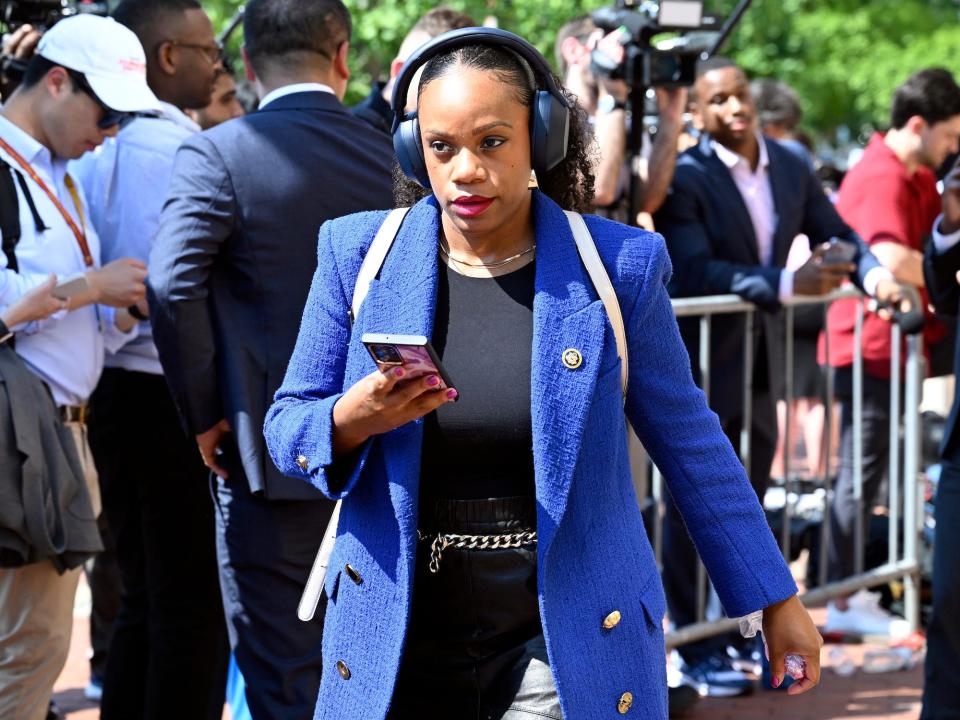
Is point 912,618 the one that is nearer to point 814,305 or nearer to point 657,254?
point 814,305

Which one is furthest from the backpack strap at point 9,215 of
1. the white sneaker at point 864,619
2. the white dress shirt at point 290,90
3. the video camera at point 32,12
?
the white sneaker at point 864,619

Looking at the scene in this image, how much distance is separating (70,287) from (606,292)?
203 cm

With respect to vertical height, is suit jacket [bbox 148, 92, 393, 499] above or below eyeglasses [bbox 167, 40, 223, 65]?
below

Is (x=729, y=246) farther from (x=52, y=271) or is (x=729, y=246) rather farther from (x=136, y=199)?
(x=52, y=271)

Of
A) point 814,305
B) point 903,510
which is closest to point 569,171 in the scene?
point 814,305

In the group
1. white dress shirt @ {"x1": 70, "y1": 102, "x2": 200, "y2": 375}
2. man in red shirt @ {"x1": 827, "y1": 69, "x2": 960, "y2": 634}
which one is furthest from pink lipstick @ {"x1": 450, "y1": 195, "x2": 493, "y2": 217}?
man in red shirt @ {"x1": 827, "y1": 69, "x2": 960, "y2": 634}

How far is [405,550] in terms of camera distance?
9.07 feet

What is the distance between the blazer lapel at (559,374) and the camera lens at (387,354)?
15.1 inches

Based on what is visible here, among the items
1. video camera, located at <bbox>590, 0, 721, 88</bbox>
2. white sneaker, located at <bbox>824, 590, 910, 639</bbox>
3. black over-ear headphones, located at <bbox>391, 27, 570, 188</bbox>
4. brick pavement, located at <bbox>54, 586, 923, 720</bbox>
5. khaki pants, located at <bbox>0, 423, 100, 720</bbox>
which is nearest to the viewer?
black over-ear headphones, located at <bbox>391, 27, 570, 188</bbox>

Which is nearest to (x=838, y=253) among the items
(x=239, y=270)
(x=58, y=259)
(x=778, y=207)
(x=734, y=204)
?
(x=778, y=207)

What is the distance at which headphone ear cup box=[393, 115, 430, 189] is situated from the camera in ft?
9.56

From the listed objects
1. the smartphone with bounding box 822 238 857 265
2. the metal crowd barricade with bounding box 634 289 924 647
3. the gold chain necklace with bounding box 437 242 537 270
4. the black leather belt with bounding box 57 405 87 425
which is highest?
the gold chain necklace with bounding box 437 242 537 270

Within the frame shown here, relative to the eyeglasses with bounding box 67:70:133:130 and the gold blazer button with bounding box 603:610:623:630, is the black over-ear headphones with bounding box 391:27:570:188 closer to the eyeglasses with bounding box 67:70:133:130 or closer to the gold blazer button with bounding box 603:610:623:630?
the gold blazer button with bounding box 603:610:623:630

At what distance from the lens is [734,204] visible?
644 cm
